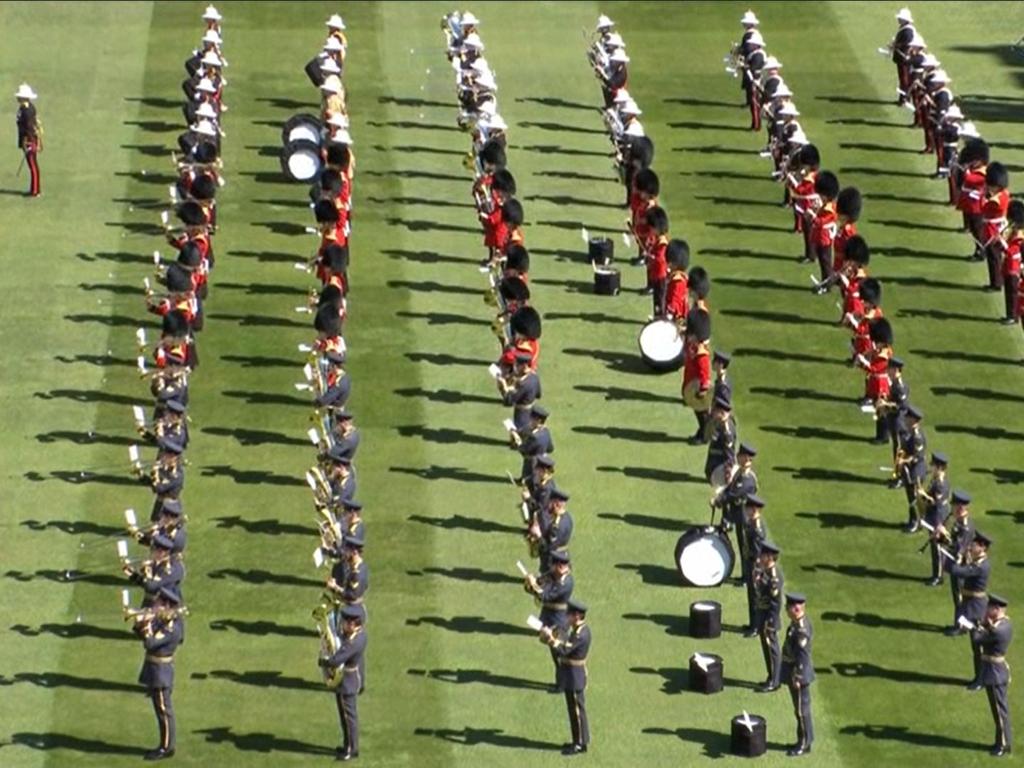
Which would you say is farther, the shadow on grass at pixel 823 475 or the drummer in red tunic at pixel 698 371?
the drummer in red tunic at pixel 698 371

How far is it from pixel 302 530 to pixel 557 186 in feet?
44.4

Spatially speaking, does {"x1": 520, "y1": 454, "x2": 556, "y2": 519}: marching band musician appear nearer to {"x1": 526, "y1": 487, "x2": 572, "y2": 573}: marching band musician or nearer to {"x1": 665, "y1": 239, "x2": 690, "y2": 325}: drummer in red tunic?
{"x1": 526, "y1": 487, "x2": 572, "y2": 573}: marching band musician

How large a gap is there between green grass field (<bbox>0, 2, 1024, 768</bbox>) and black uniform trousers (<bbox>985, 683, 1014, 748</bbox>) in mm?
393

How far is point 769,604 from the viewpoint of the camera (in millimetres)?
39781

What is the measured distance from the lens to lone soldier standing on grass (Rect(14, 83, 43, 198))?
5422cm

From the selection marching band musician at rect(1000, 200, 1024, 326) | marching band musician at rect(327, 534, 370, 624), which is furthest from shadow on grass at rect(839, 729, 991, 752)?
marching band musician at rect(1000, 200, 1024, 326)

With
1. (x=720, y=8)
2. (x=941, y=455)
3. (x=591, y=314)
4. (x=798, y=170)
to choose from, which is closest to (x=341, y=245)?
(x=591, y=314)

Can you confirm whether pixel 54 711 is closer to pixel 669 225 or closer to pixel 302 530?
pixel 302 530

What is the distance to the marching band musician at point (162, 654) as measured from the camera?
38.6 metres

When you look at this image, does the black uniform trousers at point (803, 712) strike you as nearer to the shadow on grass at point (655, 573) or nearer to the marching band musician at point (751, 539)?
the marching band musician at point (751, 539)

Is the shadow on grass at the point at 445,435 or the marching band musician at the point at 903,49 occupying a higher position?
the marching band musician at the point at 903,49

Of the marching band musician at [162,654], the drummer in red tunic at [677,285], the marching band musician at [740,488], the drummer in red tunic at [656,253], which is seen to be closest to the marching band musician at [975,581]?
the marching band musician at [740,488]

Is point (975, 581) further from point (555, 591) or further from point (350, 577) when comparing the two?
point (350, 577)

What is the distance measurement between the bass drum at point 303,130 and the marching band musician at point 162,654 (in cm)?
1750
